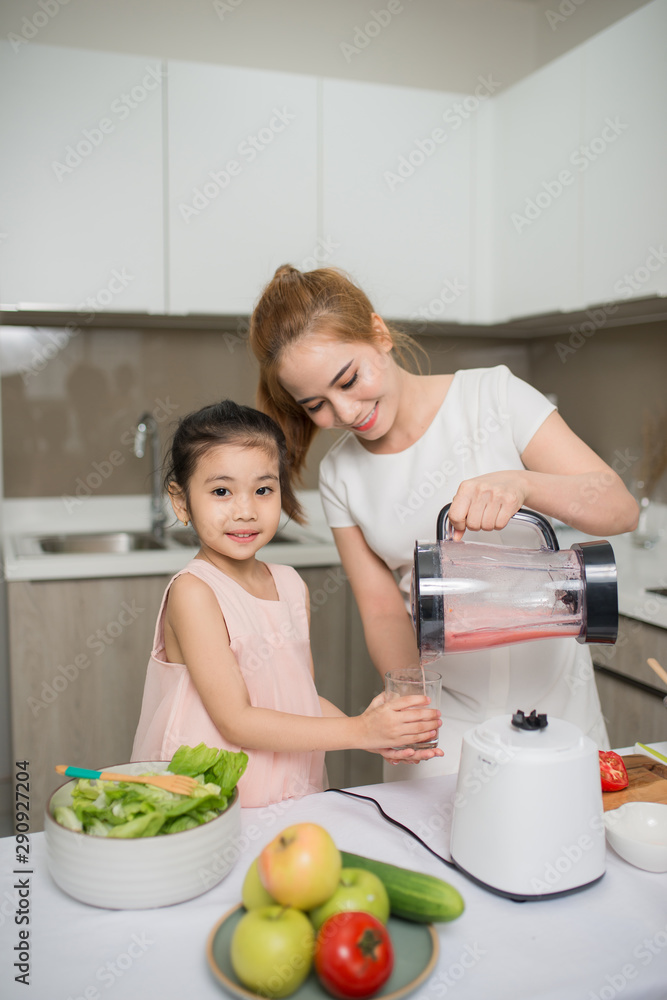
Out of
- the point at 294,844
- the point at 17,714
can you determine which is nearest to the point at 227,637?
the point at 294,844

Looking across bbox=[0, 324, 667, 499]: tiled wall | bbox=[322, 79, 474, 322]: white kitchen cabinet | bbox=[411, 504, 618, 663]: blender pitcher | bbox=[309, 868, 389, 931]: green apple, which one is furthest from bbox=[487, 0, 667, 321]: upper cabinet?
bbox=[309, 868, 389, 931]: green apple

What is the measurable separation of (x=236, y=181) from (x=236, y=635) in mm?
1596

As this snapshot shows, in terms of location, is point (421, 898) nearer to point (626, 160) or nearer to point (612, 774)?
point (612, 774)

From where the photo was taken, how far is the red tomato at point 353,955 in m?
0.59

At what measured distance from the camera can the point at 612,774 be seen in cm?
96

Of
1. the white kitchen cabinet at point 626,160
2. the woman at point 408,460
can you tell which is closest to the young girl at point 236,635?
the woman at point 408,460

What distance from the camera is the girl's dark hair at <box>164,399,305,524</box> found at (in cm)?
115

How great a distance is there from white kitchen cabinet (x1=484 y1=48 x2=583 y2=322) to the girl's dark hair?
1.30 m

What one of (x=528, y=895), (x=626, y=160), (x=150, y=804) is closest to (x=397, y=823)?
(x=528, y=895)

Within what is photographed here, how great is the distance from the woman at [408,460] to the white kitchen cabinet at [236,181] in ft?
3.53

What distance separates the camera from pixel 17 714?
207cm

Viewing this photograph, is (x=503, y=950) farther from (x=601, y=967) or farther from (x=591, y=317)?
(x=591, y=317)

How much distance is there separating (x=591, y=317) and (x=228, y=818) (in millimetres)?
2016

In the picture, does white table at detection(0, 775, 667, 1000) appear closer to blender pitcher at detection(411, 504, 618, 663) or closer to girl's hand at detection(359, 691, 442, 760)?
girl's hand at detection(359, 691, 442, 760)
